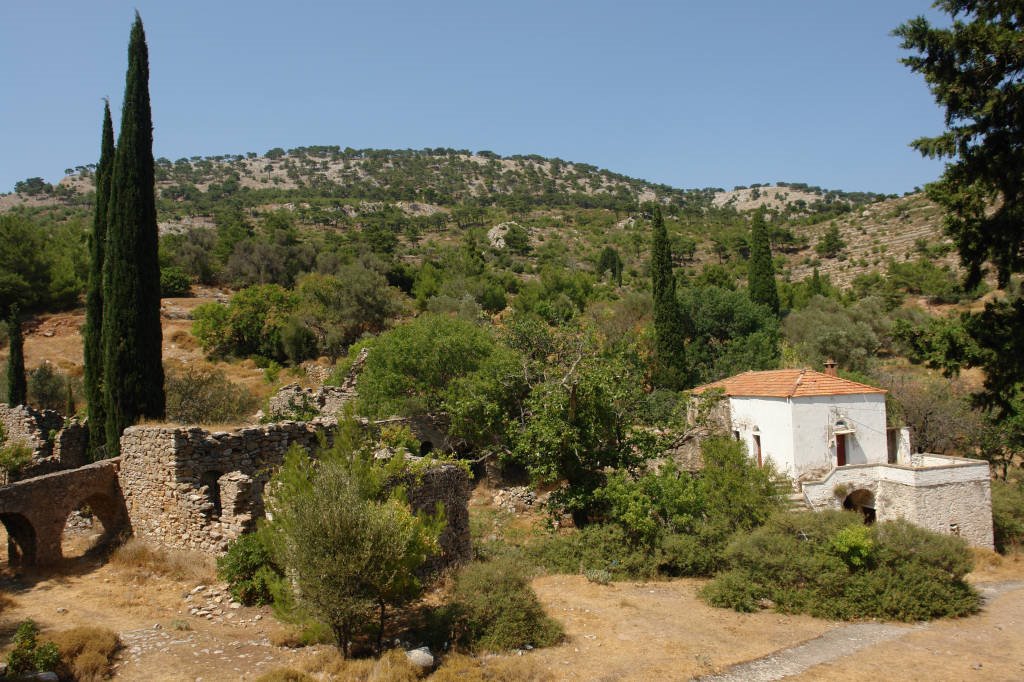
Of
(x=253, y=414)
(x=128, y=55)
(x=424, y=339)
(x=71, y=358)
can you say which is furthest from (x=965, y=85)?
(x=71, y=358)

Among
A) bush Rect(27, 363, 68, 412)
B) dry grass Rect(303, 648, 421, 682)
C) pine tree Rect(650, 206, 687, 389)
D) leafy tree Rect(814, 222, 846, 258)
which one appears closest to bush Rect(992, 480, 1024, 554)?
pine tree Rect(650, 206, 687, 389)

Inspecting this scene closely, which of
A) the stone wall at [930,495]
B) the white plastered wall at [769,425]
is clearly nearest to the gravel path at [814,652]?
the white plastered wall at [769,425]

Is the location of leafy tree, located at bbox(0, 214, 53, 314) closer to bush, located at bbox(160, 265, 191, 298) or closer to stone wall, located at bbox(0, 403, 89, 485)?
bush, located at bbox(160, 265, 191, 298)

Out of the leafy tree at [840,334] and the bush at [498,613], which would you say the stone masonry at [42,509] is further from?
the leafy tree at [840,334]

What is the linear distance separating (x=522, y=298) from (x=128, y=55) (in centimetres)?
3469

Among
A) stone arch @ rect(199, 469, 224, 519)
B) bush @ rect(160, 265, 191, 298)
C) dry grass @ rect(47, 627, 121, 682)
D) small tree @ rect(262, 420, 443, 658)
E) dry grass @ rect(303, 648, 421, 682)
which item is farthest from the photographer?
bush @ rect(160, 265, 191, 298)

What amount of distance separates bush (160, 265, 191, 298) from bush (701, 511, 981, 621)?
151 feet

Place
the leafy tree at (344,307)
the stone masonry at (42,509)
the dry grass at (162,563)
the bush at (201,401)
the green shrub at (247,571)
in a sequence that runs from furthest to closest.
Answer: the leafy tree at (344,307) < the bush at (201,401) < the stone masonry at (42,509) < the dry grass at (162,563) < the green shrub at (247,571)

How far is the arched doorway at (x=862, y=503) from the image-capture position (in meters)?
22.5

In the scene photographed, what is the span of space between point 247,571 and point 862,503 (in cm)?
2095

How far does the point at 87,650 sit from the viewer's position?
8.13 meters

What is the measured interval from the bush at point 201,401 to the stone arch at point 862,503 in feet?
73.6

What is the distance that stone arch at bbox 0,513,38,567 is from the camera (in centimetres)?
1150

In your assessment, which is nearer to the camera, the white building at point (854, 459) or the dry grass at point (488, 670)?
the dry grass at point (488, 670)
